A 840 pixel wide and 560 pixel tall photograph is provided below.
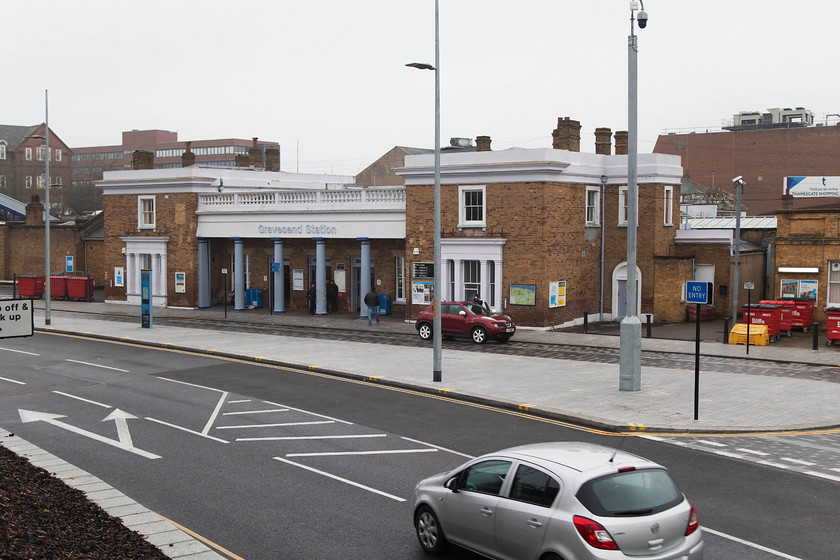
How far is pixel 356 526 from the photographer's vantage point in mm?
11031

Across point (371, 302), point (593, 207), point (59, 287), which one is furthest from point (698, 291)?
point (59, 287)

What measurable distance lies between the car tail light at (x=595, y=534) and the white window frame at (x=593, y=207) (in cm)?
3013

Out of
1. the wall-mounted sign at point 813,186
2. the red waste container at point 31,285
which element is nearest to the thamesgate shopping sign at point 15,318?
the wall-mounted sign at point 813,186

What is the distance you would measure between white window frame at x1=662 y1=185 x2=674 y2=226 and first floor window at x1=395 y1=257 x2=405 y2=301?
481 inches

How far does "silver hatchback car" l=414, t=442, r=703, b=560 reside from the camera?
26.5ft

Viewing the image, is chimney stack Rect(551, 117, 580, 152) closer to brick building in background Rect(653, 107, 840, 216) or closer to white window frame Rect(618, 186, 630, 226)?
white window frame Rect(618, 186, 630, 226)

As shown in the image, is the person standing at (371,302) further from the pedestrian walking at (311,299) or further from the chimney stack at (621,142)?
the chimney stack at (621,142)

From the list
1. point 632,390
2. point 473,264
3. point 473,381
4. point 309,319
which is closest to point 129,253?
point 309,319

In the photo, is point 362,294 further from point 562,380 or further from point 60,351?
point 562,380

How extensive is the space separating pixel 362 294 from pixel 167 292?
12.8 metres

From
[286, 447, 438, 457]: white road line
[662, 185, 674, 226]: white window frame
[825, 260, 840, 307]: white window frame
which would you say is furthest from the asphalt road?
[662, 185, 674, 226]: white window frame

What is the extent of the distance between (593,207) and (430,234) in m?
7.47

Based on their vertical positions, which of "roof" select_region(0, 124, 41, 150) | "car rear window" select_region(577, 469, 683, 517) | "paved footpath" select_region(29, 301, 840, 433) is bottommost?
"paved footpath" select_region(29, 301, 840, 433)

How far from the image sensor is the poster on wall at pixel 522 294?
34281 mm
